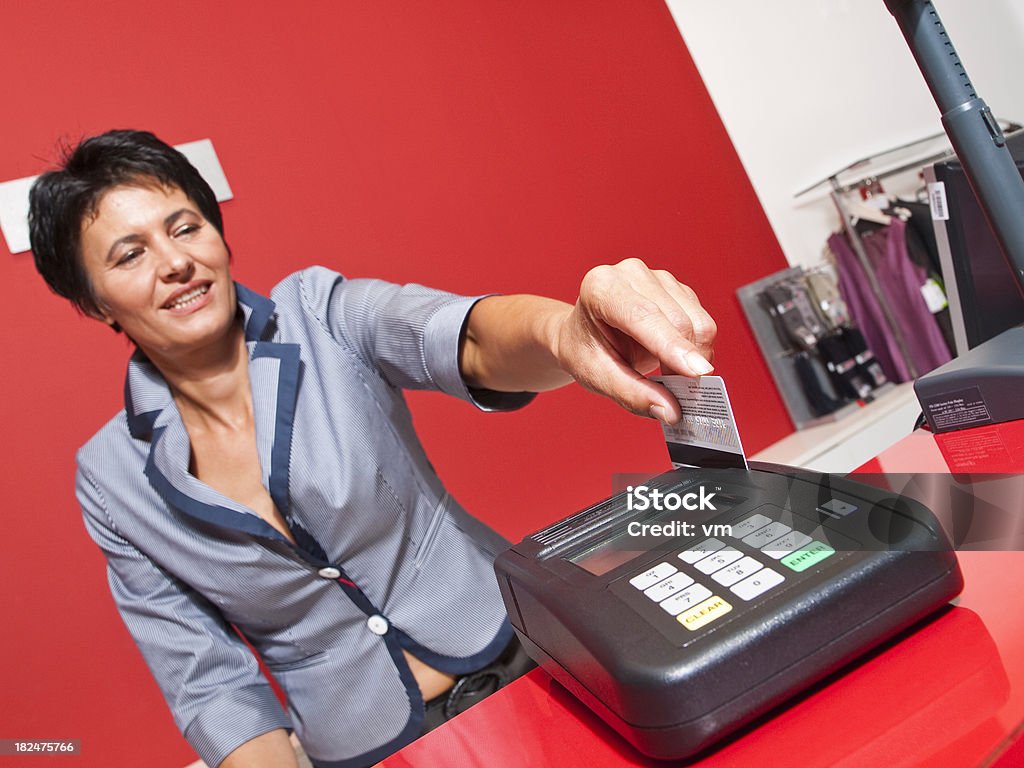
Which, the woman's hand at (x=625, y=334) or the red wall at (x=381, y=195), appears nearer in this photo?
the woman's hand at (x=625, y=334)

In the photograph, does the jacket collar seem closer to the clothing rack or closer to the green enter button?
the green enter button

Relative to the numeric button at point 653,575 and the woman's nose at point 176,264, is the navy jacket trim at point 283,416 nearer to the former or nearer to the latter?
the woman's nose at point 176,264

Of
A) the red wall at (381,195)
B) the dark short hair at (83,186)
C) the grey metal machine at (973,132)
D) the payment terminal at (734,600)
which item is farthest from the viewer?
the red wall at (381,195)

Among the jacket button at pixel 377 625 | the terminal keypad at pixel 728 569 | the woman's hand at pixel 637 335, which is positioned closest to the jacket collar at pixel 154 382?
the jacket button at pixel 377 625

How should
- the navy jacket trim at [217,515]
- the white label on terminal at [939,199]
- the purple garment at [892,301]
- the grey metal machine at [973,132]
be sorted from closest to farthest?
the grey metal machine at [973,132] → the white label on terminal at [939,199] → the navy jacket trim at [217,515] → the purple garment at [892,301]

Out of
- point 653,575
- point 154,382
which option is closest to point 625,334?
point 653,575

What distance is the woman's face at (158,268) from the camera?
139 cm

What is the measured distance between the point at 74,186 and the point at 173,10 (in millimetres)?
1411

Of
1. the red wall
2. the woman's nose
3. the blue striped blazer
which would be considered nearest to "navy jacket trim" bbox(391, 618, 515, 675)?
the blue striped blazer

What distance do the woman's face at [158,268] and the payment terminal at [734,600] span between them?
952mm

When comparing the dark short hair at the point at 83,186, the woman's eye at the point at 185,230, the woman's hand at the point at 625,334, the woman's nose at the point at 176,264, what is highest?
the dark short hair at the point at 83,186

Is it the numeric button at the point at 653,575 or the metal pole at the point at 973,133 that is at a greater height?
the metal pole at the point at 973,133

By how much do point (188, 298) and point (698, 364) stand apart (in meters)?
1.06

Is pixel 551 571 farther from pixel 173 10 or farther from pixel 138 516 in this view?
pixel 173 10
